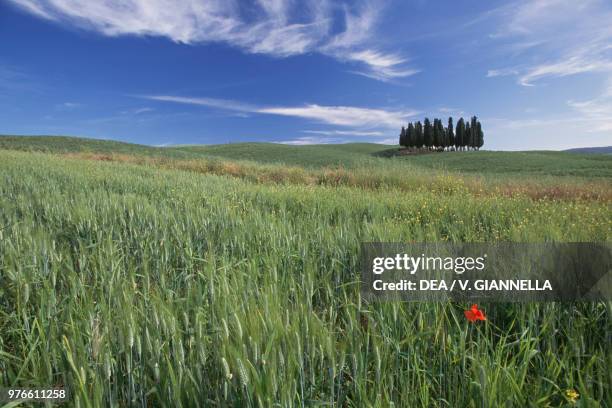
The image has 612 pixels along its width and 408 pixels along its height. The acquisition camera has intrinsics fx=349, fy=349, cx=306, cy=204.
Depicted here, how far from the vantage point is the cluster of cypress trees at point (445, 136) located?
74.8m

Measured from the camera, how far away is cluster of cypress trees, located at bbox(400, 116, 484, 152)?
74.8m

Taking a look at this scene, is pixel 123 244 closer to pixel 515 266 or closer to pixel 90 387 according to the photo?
pixel 90 387

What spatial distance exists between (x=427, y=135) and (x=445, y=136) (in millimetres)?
4011

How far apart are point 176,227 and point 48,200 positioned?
3131 mm

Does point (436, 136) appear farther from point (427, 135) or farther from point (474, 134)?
point (474, 134)

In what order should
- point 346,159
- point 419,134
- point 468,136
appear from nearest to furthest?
1. point 346,159
2. point 468,136
3. point 419,134

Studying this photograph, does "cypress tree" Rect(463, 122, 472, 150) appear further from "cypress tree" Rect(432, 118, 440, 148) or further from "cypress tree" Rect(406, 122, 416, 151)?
"cypress tree" Rect(406, 122, 416, 151)

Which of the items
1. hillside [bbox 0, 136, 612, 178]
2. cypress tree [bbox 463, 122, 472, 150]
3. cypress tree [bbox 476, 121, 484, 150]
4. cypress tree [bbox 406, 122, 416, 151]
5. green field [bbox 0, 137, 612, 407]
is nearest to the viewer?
green field [bbox 0, 137, 612, 407]

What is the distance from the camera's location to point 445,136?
75.4 m

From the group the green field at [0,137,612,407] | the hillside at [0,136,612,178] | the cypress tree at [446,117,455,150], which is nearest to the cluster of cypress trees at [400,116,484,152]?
the cypress tree at [446,117,455,150]

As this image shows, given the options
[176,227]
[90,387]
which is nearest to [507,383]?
[90,387]

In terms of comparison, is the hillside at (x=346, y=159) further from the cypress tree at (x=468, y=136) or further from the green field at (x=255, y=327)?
the cypress tree at (x=468, y=136)

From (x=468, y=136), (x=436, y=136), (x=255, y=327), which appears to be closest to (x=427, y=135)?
(x=436, y=136)

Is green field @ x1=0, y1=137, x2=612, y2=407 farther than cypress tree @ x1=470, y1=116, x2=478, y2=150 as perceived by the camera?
No
